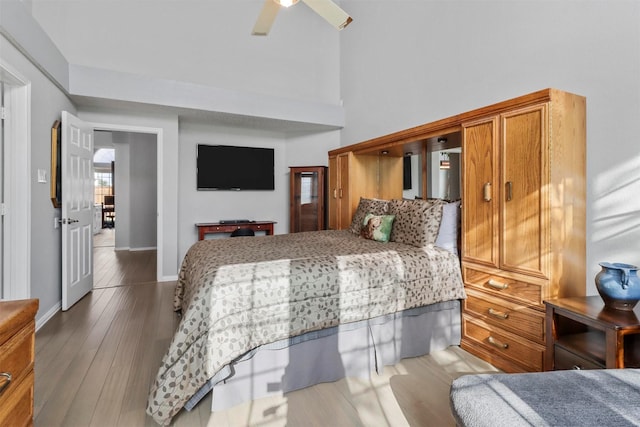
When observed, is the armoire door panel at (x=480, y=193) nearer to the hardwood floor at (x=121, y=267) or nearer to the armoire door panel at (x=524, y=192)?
the armoire door panel at (x=524, y=192)

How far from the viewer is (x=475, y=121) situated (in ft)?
7.77

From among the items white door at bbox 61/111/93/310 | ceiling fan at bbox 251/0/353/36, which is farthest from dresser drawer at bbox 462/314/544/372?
white door at bbox 61/111/93/310

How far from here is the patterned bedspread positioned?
1619 mm

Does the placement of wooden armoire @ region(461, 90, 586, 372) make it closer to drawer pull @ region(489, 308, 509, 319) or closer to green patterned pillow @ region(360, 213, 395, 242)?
drawer pull @ region(489, 308, 509, 319)

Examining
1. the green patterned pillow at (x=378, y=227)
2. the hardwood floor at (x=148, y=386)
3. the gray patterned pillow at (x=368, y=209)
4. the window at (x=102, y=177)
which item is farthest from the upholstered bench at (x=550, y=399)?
the window at (x=102, y=177)

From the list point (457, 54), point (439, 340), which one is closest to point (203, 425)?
A: point (439, 340)

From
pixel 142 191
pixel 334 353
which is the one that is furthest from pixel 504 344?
pixel 142 191

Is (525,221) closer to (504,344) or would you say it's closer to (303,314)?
(504,344)

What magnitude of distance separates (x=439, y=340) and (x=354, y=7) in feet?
15.7

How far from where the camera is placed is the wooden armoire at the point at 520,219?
1.92m

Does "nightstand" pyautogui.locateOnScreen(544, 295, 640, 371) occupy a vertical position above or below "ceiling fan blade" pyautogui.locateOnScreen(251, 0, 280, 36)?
below

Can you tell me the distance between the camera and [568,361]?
1711 mm

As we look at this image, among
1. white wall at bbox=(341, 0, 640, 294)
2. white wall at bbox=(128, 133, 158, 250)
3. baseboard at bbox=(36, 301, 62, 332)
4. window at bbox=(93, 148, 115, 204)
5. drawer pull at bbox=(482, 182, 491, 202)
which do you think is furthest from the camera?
window at bbox=(93, 148, 115, 204)

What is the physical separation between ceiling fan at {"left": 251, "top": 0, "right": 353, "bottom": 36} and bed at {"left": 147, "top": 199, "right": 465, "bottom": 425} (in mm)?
1593
